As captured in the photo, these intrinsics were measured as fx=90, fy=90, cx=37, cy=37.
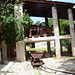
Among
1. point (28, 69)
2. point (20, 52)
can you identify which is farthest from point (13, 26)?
point (28, 69)

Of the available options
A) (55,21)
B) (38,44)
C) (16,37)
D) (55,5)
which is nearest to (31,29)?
(16,37)

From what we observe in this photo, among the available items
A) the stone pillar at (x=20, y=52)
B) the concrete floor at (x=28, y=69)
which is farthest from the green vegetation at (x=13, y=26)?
the concrete floor at (x=28, y=69)

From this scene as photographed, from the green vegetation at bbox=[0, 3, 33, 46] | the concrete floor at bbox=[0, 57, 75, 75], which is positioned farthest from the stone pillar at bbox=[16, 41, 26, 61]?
the concrete floor at bbox=[0, 57, 75, 75]

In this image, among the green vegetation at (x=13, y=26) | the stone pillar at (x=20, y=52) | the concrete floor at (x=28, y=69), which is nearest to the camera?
the concrete floor at (x=28, y=69)

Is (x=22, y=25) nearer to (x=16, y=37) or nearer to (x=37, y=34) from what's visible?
(x=16, y=37)

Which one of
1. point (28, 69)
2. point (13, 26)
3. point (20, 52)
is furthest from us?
point (20, 52)

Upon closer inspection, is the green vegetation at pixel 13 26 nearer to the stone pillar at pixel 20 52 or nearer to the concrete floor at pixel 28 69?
the stone pillar at pixel 20 52

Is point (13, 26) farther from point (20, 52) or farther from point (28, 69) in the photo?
point (28, 69)

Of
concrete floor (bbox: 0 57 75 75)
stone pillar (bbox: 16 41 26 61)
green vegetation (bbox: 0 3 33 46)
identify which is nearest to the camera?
concrete floor (bbox: 0 57 75 75)

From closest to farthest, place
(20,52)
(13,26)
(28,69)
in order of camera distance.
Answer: (28,69) → (13,26) → (20,52)

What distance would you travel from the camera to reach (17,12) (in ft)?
39.8

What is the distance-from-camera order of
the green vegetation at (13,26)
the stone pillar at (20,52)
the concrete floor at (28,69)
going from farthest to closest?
the stone pillar at (20,52)
the green vegetation at (13,26)
the concrete floor at (28,69)

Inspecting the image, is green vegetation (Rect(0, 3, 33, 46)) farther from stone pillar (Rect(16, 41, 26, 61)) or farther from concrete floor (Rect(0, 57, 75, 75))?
concrete floor (Rect(0, 57, 75, 75))

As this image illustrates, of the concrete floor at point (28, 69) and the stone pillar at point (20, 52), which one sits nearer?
the concrete floor at point (28, 69)
